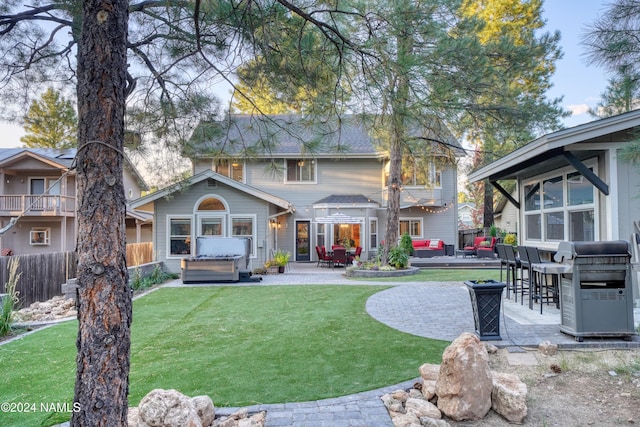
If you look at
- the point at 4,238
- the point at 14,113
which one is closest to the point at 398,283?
the point at 14,113

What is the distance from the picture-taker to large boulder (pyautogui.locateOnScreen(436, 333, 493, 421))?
310cm

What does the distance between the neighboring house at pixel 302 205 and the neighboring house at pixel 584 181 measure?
5386mm

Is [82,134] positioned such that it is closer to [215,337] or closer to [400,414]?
[400,414]

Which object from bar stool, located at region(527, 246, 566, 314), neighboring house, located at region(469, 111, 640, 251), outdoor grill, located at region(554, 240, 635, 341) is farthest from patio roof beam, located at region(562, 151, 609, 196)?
outdoor grill, located at region(554, 240, 635, 341)

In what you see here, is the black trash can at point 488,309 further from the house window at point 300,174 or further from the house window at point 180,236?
the house window at point 300,174

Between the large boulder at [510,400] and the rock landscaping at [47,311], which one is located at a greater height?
the large boulder at [510,400]

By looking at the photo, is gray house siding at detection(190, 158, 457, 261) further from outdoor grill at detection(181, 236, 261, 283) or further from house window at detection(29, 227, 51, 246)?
house window at detection(29, 227, 51, 246)

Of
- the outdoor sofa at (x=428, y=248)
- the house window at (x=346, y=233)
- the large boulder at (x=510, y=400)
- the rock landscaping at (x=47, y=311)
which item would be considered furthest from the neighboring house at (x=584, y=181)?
the house window at (x=346, y=233)

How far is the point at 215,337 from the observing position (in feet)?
18.1

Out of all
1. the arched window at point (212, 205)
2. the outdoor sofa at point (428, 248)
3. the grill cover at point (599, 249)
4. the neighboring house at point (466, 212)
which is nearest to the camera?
the grill cover at point (599, 249)

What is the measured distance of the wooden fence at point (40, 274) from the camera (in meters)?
8.60

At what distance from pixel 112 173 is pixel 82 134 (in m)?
0.31

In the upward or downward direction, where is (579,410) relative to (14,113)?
downward

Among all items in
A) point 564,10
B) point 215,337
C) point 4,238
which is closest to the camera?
point 215,337
